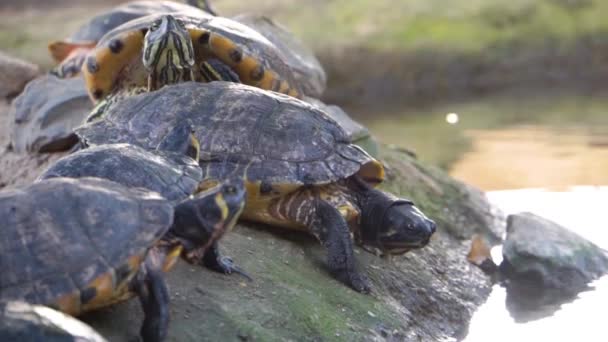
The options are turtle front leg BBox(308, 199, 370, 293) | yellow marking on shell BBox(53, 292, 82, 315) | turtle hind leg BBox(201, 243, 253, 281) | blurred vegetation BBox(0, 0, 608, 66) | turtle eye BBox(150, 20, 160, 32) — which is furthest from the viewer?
blurred vegetation BBox(0, 0, 608, 66)

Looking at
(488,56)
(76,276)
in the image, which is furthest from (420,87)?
(76,276)

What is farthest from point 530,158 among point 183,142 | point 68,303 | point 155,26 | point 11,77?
point 68,303

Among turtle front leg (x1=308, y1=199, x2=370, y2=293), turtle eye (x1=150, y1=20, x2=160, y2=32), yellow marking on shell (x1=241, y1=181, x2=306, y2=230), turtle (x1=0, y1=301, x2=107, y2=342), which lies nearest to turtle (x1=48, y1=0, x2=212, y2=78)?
turtle eye (x1=150, y1=20, x2=160, y2=32)

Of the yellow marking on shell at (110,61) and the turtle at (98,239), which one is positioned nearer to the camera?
the turtle at (98,239)

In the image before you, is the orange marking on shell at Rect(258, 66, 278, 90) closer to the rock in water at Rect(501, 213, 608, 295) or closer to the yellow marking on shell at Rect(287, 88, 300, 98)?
the yellow marking on shell at Rect(287, 88, 300, 98)

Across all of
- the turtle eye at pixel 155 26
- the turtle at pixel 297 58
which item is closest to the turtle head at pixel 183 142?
the turtle eye at pixel 155 26

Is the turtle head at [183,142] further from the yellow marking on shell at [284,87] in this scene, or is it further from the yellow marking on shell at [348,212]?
the yellow marking on shell at [284,87]

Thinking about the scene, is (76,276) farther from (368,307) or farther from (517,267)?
(517,267)
